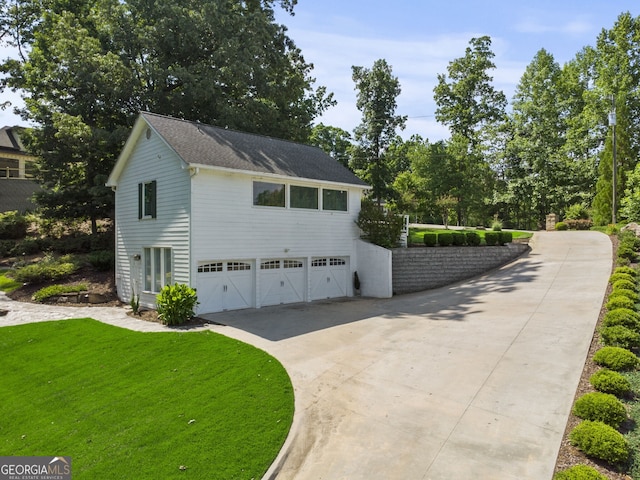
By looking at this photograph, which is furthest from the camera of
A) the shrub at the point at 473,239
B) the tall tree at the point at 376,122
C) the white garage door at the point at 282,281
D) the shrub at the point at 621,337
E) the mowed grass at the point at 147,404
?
the tall tree at the point at 376,122

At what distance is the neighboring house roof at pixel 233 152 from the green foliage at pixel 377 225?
1.48 m

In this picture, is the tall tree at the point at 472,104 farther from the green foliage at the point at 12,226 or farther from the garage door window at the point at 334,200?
the green foliage at the point at 12,226

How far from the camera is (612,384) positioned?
19.9 feet

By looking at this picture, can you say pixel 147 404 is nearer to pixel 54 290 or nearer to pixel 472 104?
pixel 54 290

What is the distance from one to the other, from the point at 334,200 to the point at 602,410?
1313 cm

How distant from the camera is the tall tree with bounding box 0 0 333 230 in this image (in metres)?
18.9

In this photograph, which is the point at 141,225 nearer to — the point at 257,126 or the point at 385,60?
the point at 257,126

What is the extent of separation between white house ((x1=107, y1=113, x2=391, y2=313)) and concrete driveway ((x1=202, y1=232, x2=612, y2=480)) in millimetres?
1907

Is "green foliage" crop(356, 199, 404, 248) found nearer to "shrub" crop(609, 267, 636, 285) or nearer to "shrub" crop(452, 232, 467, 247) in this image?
"shrub" crop(452, 232, 467, 247)

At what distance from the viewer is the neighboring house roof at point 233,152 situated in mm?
13328

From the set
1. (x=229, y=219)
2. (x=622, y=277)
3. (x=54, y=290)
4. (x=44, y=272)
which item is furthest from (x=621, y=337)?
(x=44, y=272)

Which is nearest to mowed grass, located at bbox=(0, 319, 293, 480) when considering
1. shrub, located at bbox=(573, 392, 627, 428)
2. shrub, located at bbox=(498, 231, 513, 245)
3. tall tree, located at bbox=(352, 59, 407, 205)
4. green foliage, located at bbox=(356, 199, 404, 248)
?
shrub, located at bbox=(573, 392, 627, 428)

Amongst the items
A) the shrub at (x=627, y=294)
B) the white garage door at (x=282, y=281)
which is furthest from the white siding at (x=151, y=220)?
the shrub at (x=627, y=294)

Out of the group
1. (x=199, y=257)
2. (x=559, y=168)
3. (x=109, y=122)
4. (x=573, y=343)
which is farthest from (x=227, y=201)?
(x=559, y=168)
